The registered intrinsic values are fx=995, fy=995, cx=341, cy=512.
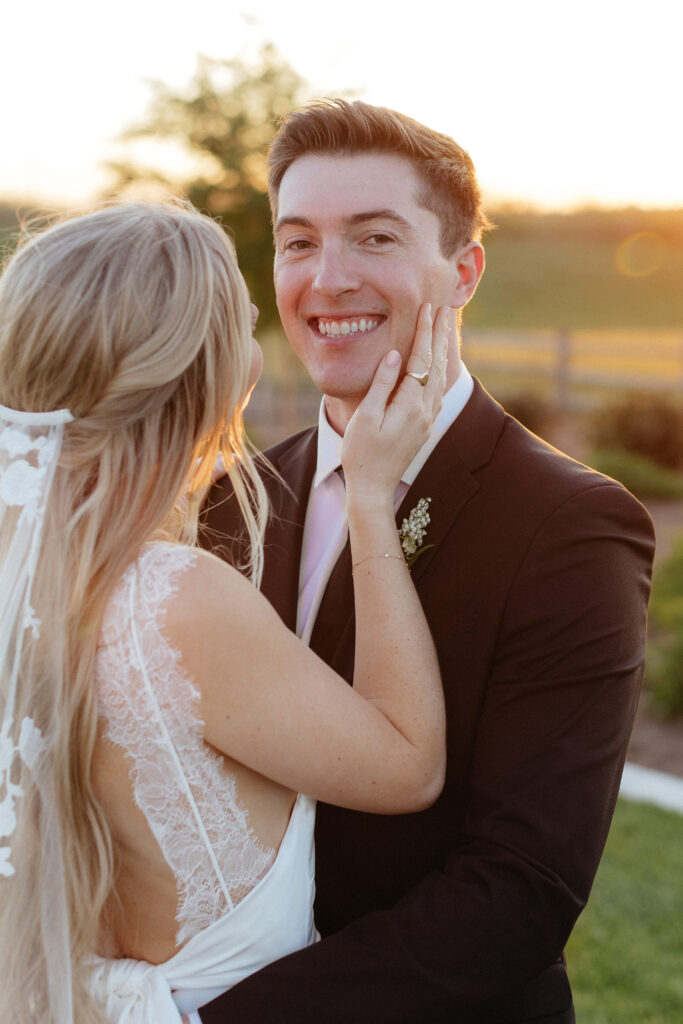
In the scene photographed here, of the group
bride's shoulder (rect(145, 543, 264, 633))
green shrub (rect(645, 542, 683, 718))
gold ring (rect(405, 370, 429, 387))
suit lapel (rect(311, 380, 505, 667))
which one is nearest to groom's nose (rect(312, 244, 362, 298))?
gold ring (rect(405, 370, 429, 387))

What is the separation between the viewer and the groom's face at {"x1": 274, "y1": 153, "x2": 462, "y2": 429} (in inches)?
108

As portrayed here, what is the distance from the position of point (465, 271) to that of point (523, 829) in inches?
64.1

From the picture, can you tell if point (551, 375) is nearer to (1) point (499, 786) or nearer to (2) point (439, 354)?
(2) point (439, 354)

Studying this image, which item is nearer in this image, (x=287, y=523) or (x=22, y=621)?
(x=22, y=621)

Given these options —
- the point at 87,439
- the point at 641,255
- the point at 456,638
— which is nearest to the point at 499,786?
the point at 456,638

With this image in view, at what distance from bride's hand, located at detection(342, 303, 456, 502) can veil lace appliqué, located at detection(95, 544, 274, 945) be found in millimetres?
577

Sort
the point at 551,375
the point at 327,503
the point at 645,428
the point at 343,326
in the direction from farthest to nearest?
the point at 551,375 → the point at 645,428 → the point at 327,503 → the point at 343,326

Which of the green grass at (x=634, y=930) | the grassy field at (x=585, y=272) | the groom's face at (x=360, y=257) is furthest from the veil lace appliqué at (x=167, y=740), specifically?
the grassy field at (x=585, y=272)

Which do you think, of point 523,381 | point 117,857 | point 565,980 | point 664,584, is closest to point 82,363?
point 117,857

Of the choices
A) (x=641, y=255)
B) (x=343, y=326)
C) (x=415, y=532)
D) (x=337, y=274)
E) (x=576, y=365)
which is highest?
(x=641, y=255)

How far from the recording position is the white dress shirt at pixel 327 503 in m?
2.67

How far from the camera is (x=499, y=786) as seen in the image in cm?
214

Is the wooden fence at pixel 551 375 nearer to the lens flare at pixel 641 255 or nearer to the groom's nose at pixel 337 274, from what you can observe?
the groom's nose at pixel 337 274

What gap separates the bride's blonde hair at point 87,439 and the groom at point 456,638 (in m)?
0.41
